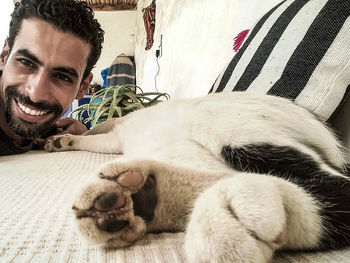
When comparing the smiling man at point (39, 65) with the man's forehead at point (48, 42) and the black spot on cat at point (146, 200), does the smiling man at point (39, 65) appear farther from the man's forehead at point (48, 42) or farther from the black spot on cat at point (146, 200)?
the black spot on cat at point (146, 200)

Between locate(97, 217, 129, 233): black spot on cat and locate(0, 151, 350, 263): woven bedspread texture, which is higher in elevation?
locate(97, 217, 129, 233): black spot on cat

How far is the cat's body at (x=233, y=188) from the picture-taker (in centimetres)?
33

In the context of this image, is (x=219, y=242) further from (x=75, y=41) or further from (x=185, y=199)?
(x=75, y=41)

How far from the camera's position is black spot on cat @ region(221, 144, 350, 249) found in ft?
1.30

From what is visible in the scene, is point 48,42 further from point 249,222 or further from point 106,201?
point 249,222

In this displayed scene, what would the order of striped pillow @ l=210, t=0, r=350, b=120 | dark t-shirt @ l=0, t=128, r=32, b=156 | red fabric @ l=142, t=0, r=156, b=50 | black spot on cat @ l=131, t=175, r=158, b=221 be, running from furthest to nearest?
red fabric @ l=142, t=0, r=156, b=50 < dark t-shirt @ l=0, t=128, r=32, b=156 < striped pillow @ l=210, t=0, r=350, b=120 < black spot on cat @ l=131, t=175, r=158, b=221

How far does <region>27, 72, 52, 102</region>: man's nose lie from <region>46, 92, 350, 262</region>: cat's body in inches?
31.4

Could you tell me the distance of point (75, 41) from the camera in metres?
1.45

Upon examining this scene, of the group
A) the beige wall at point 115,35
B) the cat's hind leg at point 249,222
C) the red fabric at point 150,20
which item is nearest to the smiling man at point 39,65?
the cat's hind leg at point 249,222

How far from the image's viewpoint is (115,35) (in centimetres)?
688

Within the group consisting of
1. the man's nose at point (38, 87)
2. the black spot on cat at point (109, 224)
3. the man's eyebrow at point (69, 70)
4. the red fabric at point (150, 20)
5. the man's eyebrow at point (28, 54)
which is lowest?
the black spot on cat at point (109, 224)

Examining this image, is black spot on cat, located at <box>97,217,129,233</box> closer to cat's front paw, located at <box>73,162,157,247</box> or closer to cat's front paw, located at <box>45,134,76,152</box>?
cat's front paw, located at <box>73,162,157,247</box>

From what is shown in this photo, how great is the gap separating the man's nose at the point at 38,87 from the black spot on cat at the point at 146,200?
103cm

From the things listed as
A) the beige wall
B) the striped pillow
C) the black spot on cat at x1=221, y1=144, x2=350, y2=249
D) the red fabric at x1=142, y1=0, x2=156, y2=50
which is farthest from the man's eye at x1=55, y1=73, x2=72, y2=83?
the beige wall
